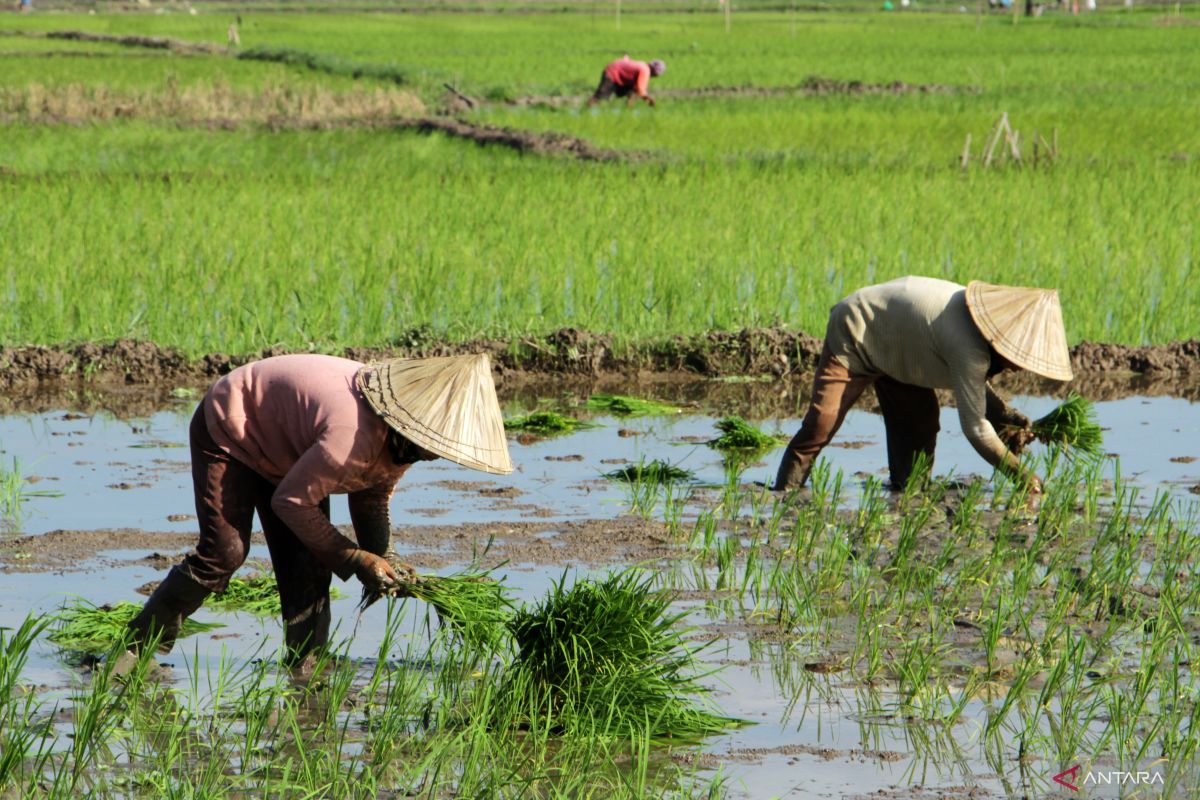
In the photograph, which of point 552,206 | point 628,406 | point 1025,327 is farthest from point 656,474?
point 552,206

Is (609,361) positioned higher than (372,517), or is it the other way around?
(372,517)

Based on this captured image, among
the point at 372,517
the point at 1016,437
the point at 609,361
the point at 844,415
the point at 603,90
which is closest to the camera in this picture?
the point at 372,517

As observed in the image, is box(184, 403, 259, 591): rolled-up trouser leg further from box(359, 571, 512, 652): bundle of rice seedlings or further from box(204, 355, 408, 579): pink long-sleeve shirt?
box(359, 571, 512, 652): bundle of rice seedlings

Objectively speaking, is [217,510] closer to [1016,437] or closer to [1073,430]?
[1016,437]

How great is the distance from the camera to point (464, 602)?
140 inches

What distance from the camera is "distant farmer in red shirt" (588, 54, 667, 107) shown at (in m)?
20.0

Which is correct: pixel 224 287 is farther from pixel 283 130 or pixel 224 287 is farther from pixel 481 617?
pixel 283 130

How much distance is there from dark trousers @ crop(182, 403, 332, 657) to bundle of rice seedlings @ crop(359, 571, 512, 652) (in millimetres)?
193

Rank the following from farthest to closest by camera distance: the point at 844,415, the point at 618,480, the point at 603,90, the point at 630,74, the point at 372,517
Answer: the point at 603,90 < the point at 630,74 < the point at 618,480 < the point at 844,415 < the point at 372,517

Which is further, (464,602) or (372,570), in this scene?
(464,602)

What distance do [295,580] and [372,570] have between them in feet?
1.39

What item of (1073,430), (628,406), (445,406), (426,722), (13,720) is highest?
(445,406)

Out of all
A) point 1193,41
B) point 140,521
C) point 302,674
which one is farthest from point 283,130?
point 1193,41

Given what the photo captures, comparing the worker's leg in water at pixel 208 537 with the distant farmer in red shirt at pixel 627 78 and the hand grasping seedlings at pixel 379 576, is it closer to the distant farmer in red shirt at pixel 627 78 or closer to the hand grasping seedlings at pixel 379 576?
the hand grasping seedlings at pixel 379 576
